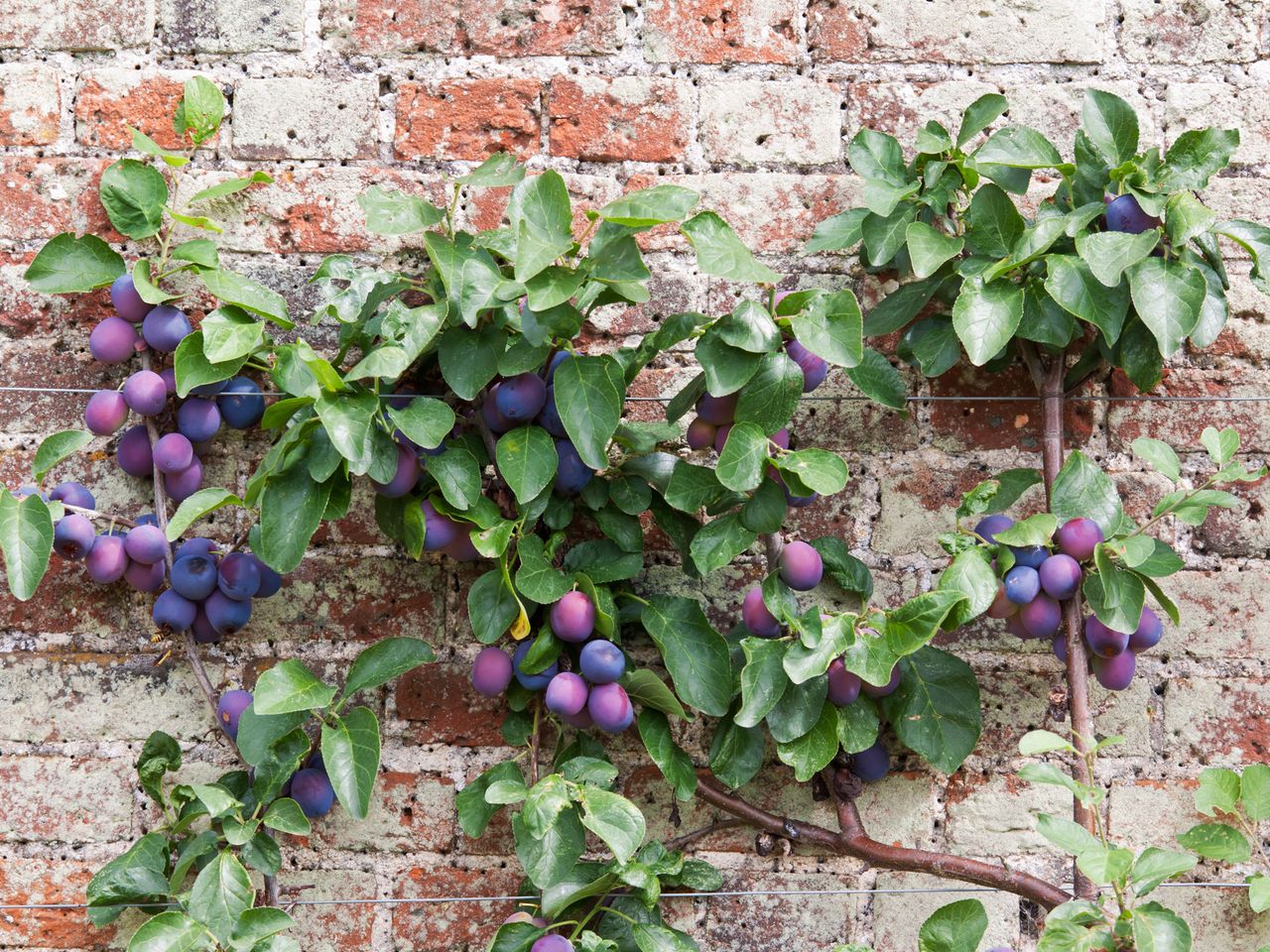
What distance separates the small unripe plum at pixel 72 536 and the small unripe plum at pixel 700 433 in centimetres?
70

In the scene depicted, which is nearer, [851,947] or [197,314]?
[851,947]

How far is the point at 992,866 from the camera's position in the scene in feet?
4.51

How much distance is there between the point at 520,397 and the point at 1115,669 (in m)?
0.72

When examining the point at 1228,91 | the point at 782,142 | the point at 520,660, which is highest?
the point at 1228,91

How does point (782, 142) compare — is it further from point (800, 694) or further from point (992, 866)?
point (992, 866)

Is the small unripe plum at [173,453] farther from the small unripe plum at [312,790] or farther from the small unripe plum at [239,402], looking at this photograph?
the small unripe plum at [312,790]

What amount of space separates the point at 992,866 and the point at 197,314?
115 cm

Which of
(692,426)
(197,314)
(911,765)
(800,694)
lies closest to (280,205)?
(197,314)

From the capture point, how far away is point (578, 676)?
132 cm

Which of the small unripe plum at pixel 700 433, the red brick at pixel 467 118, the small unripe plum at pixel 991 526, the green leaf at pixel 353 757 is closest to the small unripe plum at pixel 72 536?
the green leaf at pixel 353 757

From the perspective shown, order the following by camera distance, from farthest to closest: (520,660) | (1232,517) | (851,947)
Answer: (1232,517), (520,660), (851,947)

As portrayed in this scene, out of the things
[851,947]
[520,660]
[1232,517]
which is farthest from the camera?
[1232,517]

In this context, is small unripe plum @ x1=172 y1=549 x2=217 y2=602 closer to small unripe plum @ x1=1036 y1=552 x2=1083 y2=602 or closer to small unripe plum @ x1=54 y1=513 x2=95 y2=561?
small unripe plum @ x1=54 y1=513 x2=95 y2=561

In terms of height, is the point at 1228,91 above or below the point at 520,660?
above
